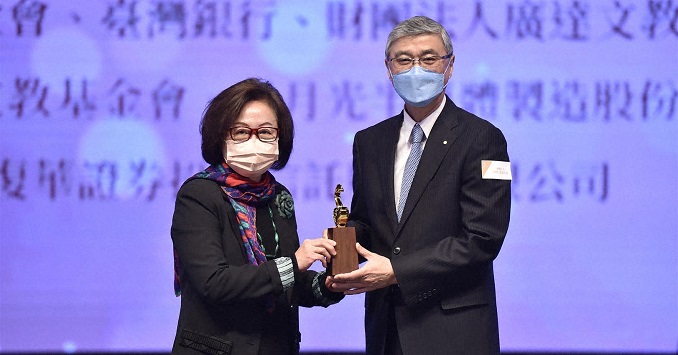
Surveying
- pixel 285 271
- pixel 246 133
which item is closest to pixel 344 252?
pixel 285 271

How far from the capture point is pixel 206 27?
437 centimetres

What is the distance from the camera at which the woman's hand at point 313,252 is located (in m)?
2.61

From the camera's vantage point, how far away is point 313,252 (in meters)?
2.62

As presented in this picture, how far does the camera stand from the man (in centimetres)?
272

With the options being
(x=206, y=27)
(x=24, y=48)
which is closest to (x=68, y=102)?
(x=24, y=48)

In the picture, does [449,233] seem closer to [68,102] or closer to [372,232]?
[372,232]

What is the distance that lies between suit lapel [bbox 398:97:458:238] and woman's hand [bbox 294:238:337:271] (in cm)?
24

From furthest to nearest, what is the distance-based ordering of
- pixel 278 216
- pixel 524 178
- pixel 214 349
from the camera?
pixel 524 178, pixel 278 216, pixel 214 349

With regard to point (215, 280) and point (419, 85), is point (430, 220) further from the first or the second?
point (215, 280)

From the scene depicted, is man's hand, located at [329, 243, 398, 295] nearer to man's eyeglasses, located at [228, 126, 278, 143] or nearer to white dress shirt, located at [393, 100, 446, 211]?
white dress shirt, located at [393, 100, 446, 211]

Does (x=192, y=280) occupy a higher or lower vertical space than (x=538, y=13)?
lower

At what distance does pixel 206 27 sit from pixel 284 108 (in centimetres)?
171

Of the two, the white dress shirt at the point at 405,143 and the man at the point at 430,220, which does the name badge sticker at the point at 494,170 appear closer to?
the man at the point at 430,220

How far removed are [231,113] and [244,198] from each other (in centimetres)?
23
